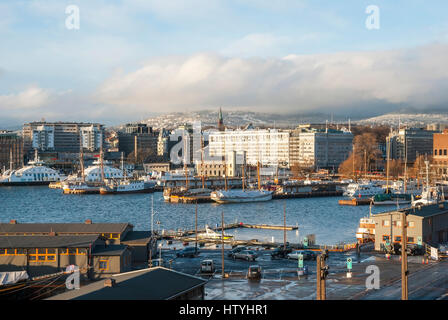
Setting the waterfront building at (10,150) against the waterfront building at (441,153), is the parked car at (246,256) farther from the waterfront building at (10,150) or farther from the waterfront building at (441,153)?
the waterfront building at (10,150)

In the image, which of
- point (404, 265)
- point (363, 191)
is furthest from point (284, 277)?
point (363, 191)

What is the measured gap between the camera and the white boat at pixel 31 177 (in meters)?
81.9

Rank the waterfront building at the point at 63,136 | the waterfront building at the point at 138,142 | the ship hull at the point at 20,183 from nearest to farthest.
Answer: the ship hull at the point at 20,183 → the waterfront building at the point at 63,136 → the waterfront building at the point at 138,142

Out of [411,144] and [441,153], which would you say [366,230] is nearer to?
[441,153]

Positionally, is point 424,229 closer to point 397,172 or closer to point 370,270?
point 370,270

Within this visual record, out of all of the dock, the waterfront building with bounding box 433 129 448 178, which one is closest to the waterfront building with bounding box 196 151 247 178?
the waterfront building with bounding box 433 129 448 178

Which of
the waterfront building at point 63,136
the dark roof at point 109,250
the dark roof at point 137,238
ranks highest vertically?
the waterfront building at point 63,136

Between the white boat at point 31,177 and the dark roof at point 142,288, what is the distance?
74.2 m

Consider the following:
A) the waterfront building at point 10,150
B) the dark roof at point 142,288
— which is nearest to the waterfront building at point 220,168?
the waterfront building at point 10,150

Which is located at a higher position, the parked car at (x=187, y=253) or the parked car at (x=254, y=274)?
the parked car at (x=254, y=274)

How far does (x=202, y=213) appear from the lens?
4278 centimetres

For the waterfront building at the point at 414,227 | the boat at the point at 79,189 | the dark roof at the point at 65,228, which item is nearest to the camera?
the dark roof at the point at 65,228
